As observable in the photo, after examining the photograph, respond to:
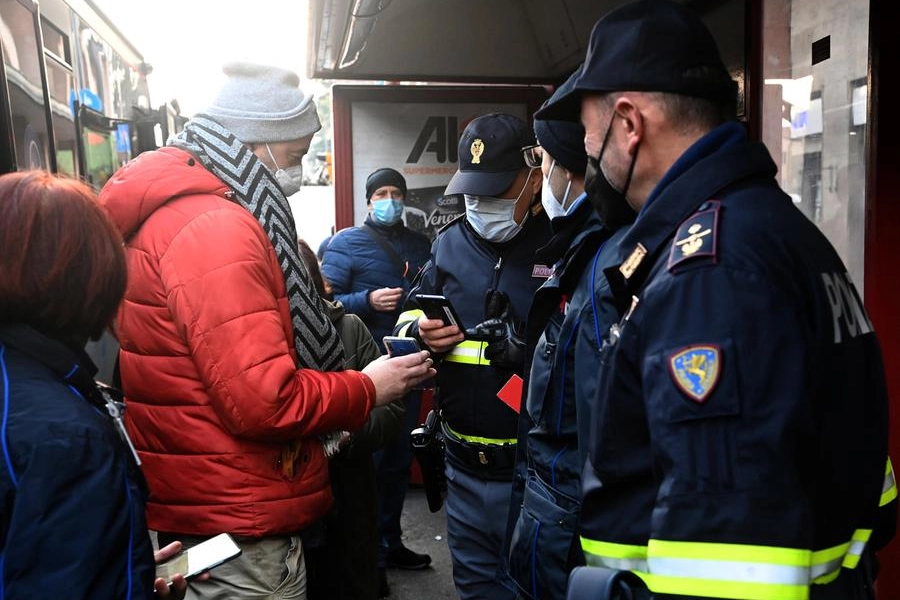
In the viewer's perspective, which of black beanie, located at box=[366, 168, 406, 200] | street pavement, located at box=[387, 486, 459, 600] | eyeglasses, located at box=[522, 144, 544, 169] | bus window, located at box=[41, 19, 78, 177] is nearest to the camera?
eyeglasses, located at box=[522, 144, 544, 169]

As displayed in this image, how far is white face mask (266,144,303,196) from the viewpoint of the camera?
2.44 meters

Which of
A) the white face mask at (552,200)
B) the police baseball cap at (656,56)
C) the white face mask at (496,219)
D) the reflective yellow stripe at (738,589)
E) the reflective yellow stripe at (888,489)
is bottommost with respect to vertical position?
the reflective yellow stripe at (888,489)

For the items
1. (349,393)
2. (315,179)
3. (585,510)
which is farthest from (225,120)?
(315,179)

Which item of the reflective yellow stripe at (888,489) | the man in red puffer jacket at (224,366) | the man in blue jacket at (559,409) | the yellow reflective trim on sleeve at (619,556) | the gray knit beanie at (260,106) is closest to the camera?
the yellow reflective trim on sleeve at (619,556)

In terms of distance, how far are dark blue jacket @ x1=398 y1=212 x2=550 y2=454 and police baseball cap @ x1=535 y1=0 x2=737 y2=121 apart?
1.38m

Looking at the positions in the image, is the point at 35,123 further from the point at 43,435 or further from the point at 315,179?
the point at 315,179

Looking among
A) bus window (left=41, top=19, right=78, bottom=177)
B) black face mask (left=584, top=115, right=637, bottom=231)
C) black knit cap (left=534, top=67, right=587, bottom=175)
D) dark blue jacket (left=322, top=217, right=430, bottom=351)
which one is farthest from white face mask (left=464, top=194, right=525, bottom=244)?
bus window (left=41, top=19, right=78, bottom=177)

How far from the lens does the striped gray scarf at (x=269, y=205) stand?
2.19 meters

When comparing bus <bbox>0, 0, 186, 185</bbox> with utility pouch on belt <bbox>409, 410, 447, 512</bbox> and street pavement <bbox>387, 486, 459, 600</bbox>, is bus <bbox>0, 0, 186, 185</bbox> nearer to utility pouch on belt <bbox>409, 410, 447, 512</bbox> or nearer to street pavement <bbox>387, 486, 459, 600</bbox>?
utility pouch on belt <bbox>409, 410, 447, 512</bbox>

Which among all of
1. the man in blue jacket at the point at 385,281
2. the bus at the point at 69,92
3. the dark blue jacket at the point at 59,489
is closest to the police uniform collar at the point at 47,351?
the dark blue jacket at the point at 59,489

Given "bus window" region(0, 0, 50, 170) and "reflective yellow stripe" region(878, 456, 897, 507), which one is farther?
"bus window" region(0, 0, 50, 170)

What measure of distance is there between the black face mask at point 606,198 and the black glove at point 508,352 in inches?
38.0

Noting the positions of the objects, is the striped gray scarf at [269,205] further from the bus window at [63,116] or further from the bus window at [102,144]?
the bus window at [102,144]

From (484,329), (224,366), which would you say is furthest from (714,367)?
(484,329)
